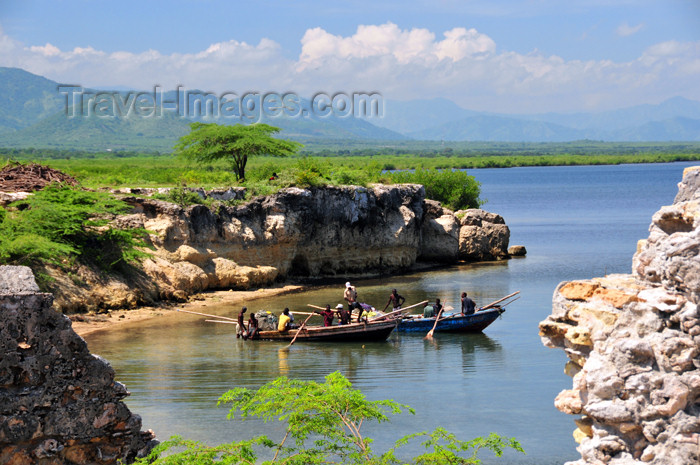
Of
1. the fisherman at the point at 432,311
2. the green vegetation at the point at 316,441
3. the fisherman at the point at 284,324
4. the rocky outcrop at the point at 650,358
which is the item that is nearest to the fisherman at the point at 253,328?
the fisherman at the point at 284,324

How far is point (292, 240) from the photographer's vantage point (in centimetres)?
3756

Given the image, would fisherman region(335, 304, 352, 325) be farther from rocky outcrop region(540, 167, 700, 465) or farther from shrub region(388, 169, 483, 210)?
shrub region(388, 169, 483, 210)

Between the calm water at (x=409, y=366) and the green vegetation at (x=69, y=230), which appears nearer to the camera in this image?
the calm water at (x=409, y=366)

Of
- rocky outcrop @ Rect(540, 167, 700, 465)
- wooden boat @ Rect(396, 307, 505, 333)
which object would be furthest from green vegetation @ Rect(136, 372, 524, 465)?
wooden boat @ Rect(396, 307, 505, 333)

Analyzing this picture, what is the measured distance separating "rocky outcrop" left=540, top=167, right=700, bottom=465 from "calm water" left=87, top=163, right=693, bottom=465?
7458 millimetres

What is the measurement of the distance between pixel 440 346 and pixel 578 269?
17.6 meters

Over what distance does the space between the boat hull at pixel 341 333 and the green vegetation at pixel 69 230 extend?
308 inches

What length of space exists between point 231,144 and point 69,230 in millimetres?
14107

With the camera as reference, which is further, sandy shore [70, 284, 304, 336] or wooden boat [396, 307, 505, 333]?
sandy shore [70, 284, 304, 336]

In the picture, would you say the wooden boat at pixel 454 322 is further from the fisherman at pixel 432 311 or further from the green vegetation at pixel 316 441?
the green vegetation at pixel 316 441

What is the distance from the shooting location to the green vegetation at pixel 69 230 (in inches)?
1098

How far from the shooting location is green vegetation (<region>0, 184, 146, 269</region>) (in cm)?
2789

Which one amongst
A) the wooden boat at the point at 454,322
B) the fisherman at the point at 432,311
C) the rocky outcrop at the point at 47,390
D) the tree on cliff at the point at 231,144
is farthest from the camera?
the tree on cliff at the point at 231,144

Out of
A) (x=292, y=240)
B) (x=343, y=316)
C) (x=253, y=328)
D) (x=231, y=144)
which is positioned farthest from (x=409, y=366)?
(x=231, y=144)
